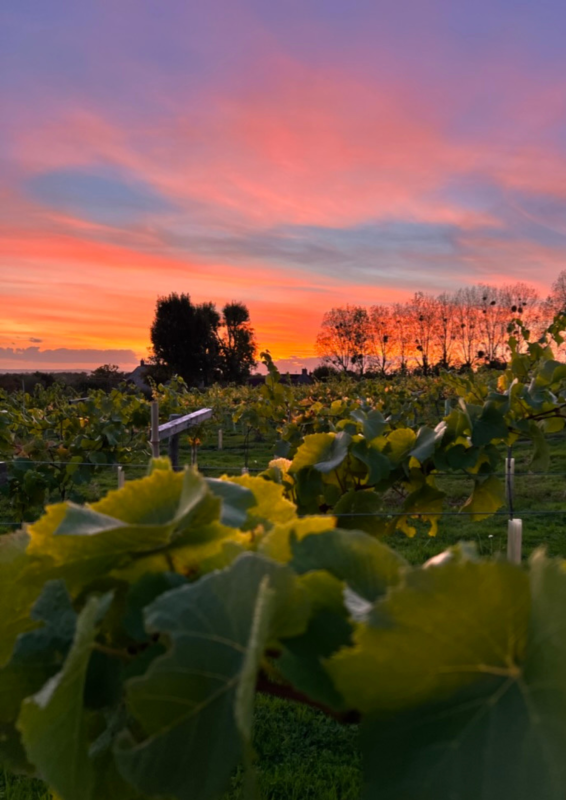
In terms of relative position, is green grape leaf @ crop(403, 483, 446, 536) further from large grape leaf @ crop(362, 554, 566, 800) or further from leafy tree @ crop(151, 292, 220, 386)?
leafy tree @ crop(151, 292, 220, 386)

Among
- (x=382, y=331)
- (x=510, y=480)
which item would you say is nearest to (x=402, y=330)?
(x=382, y=331)

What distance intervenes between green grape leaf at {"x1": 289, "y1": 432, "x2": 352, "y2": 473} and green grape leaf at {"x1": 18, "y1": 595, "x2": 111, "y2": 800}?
1.90 m

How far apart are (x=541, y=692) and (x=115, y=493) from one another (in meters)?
0.34

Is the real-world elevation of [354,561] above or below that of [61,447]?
above

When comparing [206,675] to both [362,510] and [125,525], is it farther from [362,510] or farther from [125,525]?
[362,510]

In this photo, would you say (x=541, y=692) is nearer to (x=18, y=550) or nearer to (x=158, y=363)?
(x=18, y=550)

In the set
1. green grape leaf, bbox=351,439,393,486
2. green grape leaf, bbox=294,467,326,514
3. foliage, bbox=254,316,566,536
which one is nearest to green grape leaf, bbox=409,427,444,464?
foliage, bbox=254,316,566,536

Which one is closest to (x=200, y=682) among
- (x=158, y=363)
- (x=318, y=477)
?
(x=318, y=477)

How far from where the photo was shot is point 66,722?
479 millimetres

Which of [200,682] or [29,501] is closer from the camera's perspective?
[200,682]

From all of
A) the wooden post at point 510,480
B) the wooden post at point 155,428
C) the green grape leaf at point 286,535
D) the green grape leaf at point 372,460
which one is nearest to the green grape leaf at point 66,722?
the green grape leaf at point 286,535

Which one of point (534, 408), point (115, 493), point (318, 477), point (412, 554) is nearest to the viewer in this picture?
point (115, 493)

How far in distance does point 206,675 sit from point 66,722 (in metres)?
0.14

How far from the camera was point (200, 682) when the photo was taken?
0.43 meters
